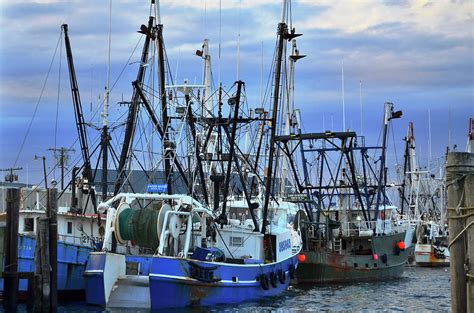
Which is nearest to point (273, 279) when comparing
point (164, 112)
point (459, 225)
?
point (164, 112)

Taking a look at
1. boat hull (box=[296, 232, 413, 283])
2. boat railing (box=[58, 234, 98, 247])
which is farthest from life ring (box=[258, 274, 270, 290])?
boat hull (box=[296, 232, 413, 283])

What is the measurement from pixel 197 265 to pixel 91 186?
1183cm

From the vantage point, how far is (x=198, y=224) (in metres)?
27.8

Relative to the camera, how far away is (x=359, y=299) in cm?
3030

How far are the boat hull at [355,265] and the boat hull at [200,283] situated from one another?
914cm

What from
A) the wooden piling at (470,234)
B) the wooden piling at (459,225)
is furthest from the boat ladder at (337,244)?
the wooden piling at (470,234)

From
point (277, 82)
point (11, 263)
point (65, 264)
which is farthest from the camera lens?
point (277, 82)

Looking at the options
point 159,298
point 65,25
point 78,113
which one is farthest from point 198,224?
point 65,25

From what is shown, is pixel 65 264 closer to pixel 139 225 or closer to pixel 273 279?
pixel 139 225

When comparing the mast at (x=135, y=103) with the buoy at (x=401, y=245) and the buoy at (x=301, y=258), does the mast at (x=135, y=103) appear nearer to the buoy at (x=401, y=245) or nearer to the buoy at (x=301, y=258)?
the buoy at (x=301, y=258)

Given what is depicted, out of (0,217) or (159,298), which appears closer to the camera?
(159,298)

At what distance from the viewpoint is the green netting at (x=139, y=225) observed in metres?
23.3

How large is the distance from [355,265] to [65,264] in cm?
1757

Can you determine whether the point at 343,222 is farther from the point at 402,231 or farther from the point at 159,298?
the point at 159,298
